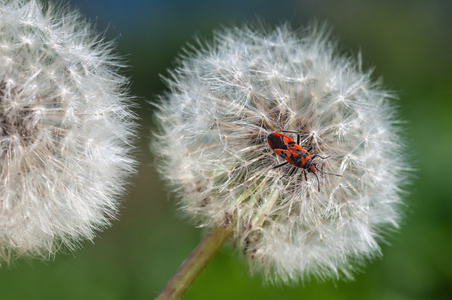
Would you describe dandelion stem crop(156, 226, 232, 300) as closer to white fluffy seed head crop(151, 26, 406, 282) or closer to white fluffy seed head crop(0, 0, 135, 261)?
white fluffy seed head crop(151, 26, 406, 282)

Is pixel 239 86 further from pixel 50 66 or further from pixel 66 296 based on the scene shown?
pixel 66 296

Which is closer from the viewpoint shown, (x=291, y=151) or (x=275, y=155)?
(x=291, y=151)

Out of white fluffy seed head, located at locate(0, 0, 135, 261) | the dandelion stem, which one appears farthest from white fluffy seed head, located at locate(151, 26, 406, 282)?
white fluffy seed head, located at locate(0, 0, 135, 261)

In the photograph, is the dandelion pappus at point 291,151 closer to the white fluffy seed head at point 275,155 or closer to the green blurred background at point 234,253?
the white fluffy seed head at point 275,155

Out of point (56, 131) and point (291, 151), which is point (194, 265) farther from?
point (56, 131)

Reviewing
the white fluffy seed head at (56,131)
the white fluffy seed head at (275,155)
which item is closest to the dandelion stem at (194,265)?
the white fluffy seed head at (275,155)

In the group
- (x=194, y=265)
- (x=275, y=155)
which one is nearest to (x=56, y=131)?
(x=194, y=265)
